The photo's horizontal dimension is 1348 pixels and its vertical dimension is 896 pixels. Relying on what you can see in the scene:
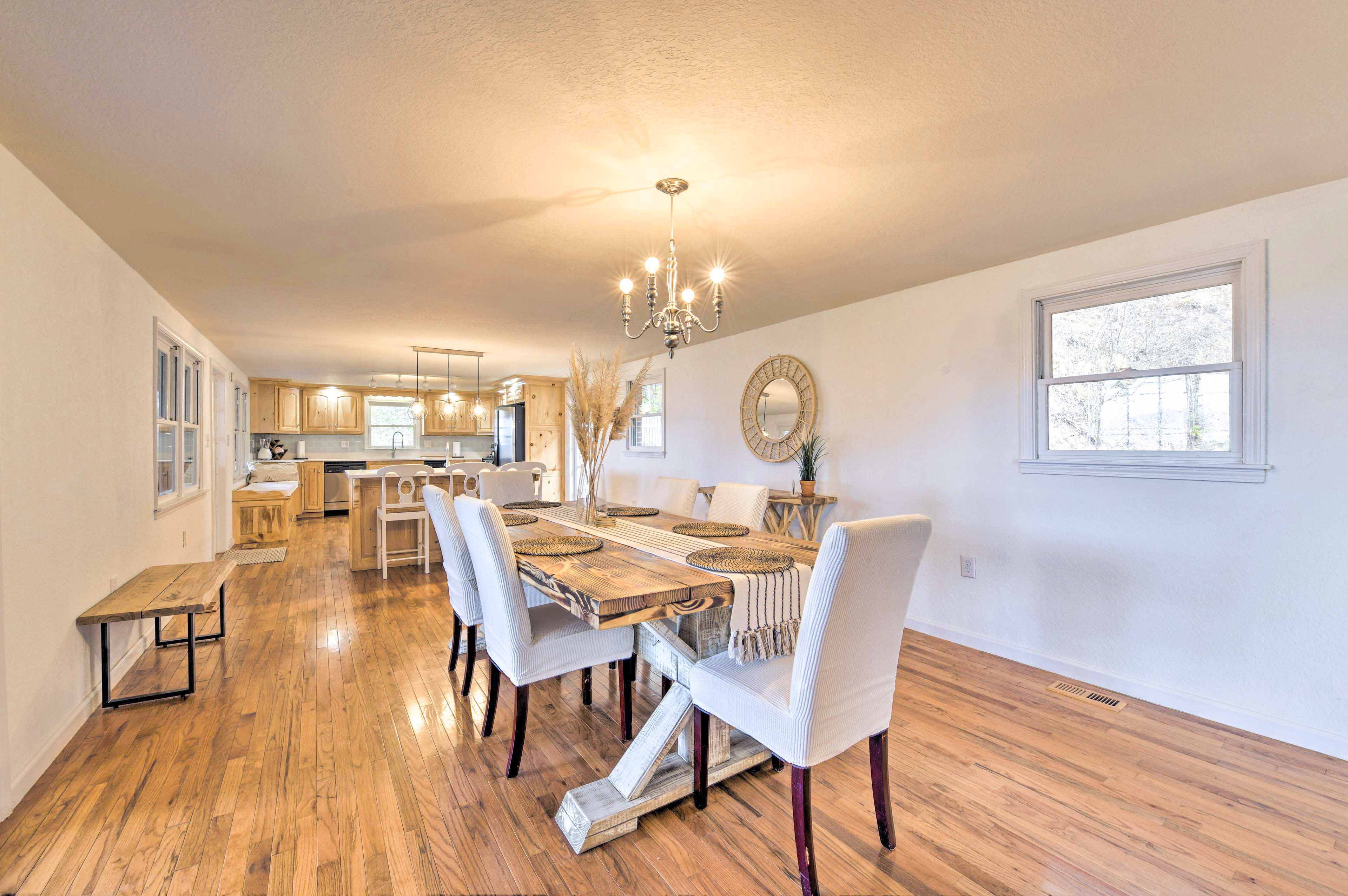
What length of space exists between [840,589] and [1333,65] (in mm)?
1863

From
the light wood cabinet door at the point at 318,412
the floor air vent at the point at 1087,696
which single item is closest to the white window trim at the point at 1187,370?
the floor air vent at the point at 1087,696

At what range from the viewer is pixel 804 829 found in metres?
1.42

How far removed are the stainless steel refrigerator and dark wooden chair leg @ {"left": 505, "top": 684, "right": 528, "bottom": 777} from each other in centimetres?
557

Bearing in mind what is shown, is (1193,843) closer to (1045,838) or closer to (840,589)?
(1045,838)

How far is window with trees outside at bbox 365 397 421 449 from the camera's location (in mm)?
9633

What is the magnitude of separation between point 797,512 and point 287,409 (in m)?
8.39

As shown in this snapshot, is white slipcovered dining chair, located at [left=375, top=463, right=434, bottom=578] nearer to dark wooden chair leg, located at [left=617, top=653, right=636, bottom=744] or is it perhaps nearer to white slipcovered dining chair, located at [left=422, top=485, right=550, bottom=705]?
Result: white slipcovered dining chair, located at [left=422, top=485, right=550, bottom=705]

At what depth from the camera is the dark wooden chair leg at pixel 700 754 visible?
5.77 feet

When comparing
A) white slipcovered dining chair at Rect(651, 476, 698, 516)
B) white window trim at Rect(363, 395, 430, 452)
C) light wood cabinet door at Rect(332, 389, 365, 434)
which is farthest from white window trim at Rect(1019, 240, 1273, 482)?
light wood cabinet door at Rect(332, 389, 365, 434)

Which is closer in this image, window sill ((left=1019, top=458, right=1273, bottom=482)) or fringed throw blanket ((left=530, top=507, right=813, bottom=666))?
fringed throw blanket ((left=530, top=507, right=813, bottom=666))

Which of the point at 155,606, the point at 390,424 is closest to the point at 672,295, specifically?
the point at 155,606

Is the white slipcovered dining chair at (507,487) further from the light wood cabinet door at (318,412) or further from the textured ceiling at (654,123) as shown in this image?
the light wood cabinet door at (318,412)

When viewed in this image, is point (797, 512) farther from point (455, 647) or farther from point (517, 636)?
point (517, 636)

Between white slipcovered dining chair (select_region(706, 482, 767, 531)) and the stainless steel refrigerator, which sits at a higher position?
the stainless steel refrigerator
